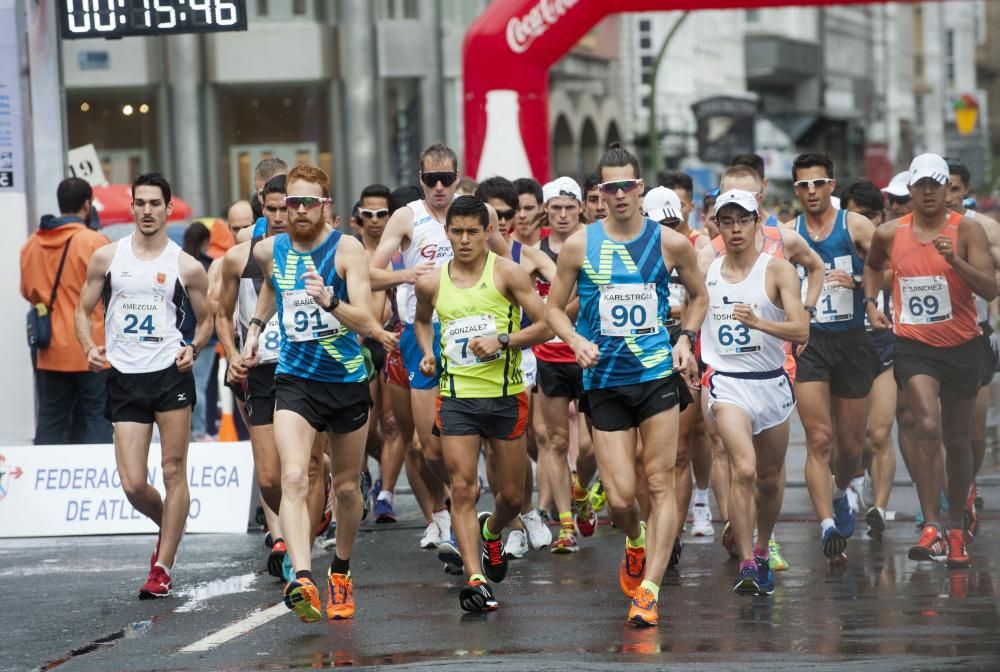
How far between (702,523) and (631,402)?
2799 mm

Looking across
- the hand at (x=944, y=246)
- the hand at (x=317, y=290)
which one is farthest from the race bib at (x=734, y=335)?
the hand at (x=317, y=290)

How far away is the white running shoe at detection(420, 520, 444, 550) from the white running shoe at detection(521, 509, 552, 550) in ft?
1.65

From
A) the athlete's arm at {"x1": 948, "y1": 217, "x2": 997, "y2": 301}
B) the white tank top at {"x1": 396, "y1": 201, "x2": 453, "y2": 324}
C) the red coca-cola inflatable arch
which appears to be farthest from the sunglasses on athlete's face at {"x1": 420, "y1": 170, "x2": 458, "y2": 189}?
the red coca-cola inflatable arch

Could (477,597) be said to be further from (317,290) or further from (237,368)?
(237,368)

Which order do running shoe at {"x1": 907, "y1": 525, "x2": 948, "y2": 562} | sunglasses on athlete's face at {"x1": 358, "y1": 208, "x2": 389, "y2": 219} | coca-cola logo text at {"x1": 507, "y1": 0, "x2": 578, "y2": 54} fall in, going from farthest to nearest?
coca-cola logo text at {"x1": 507, "y1": 0, "x2": 578, "y2": 54} → sunglasses on athlete's face at {"x1": 358, "y1": 208, "x2": 389, "y2": 219} → running shoe at {"x1": 907, "y1": 525, "x2": 948, "y2": 562}

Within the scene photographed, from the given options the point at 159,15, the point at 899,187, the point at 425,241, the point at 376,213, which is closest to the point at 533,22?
the point at 159,15

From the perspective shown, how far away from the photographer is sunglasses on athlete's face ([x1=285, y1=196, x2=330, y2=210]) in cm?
894

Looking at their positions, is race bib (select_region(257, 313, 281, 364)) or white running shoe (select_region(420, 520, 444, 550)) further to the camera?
white running shoe (select_region(420, 520, 444, 550))

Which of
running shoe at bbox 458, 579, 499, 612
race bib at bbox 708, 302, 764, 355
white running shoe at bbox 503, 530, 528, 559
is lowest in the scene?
white running shoe at bbox 503, 530, 528, 559

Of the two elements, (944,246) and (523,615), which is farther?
(944,246)

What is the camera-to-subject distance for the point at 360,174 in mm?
37281

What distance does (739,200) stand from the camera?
31.2 feet

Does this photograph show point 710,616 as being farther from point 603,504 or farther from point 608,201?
point 603,504

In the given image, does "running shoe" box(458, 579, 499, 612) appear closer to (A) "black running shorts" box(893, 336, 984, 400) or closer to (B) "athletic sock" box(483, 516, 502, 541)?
(B) "athletic sock" box(483, 516, 502, 541)
